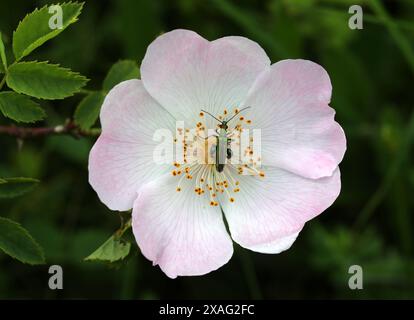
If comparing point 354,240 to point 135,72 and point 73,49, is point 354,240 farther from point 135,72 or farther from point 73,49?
point 73,49

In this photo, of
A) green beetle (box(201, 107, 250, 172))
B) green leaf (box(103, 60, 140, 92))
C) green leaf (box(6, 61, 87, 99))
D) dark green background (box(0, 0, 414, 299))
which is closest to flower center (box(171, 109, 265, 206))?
green beetle (box(201, 107, 250, 172))

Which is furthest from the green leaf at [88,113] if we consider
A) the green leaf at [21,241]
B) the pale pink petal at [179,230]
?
the green leaf at [21,241]

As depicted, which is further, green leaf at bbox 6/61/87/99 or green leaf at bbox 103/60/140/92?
green leaf at bbox 103/60/140/92

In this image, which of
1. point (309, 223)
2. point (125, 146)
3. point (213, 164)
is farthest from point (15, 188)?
point (309, 223)

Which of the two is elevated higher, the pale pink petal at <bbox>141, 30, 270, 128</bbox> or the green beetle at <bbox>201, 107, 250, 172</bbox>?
the pale pink petal at <bbox>141, 30, 270, 128</bbox>

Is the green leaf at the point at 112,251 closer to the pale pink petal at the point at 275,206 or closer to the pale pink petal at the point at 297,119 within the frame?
the pale pink petal at the point at 275,206

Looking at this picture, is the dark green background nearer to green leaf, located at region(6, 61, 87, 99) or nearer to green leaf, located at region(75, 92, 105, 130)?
green leaf, located at region(75, 92, 105, 130)
